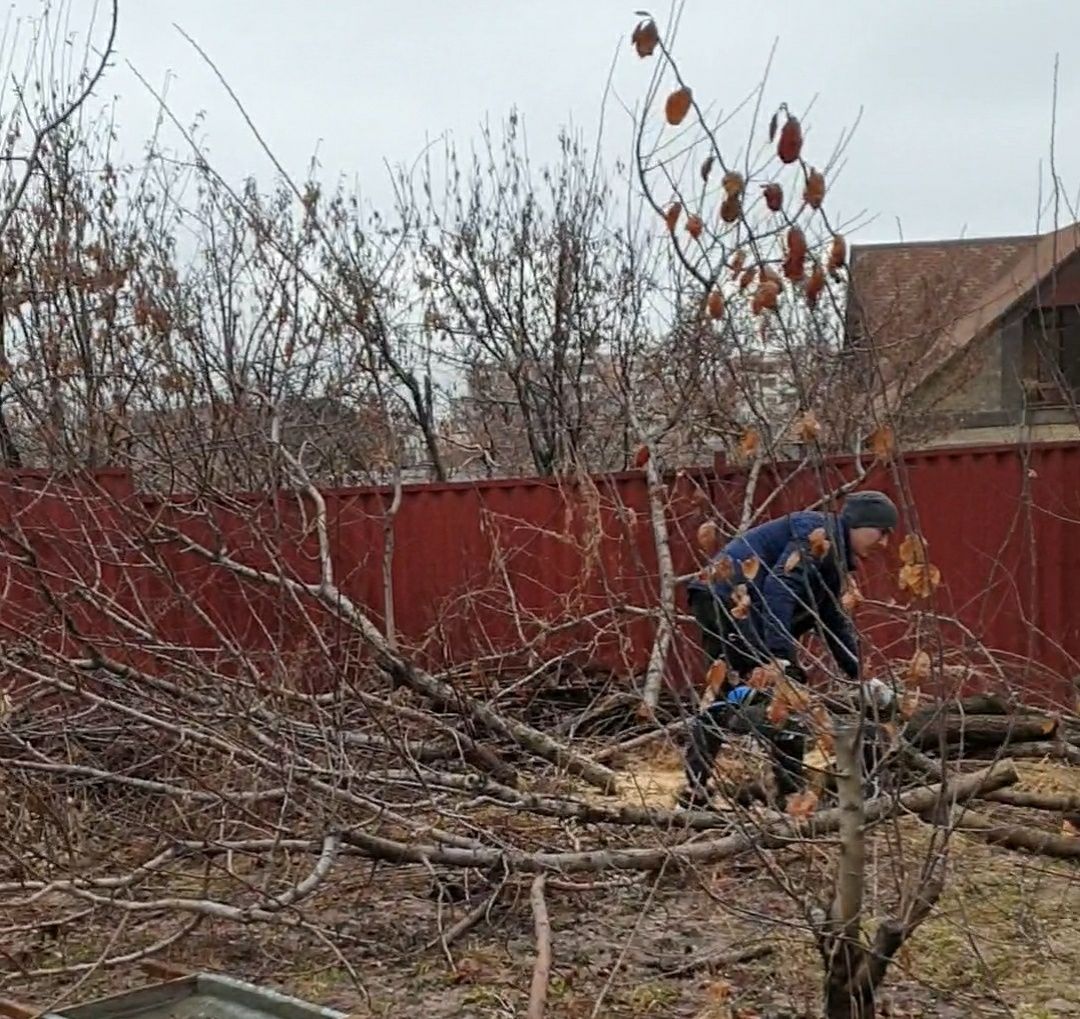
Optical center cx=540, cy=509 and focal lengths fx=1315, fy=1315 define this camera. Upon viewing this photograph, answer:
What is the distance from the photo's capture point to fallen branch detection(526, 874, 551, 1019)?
10.4ft

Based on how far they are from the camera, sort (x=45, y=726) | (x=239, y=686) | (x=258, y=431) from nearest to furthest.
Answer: (x=239, y=686), (x=45, y=726), (x=258, y=431)

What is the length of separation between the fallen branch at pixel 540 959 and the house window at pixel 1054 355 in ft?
7.66

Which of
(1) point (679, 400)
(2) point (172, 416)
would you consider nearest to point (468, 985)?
(1) point (679, 400)

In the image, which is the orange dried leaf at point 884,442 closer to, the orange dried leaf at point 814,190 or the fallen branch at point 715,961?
the orange dried leaf at point 814,190

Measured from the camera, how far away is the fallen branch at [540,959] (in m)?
3.17

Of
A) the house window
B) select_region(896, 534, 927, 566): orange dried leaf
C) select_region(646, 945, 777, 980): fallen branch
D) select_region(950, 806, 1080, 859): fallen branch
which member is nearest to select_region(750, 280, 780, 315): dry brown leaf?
select_region(896, 534, 927, 566): orange dried leaf

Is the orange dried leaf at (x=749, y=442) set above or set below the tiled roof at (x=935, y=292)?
below

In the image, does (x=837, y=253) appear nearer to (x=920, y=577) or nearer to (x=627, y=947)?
(x=920, y=577)

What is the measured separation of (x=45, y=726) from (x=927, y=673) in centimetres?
416

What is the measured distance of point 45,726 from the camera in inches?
228

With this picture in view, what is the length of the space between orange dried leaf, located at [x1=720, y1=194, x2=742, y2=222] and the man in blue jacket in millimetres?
839

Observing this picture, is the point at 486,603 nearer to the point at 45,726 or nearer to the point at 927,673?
the point at 45,726

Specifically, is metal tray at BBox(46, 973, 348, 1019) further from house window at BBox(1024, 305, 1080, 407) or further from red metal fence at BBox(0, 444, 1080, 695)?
red metal fence at BBox(0, 444, 1080, 695)

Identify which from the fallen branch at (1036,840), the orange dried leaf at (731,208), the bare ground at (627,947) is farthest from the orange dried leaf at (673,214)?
the fallen branch at (1036,840)
